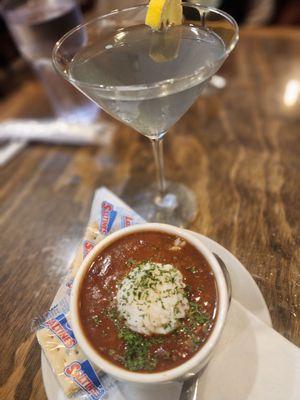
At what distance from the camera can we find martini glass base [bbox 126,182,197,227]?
1010 mm

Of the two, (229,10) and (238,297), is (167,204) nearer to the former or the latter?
(238,297)

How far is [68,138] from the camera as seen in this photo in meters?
1.30

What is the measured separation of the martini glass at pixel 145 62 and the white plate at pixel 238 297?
24 centimetres

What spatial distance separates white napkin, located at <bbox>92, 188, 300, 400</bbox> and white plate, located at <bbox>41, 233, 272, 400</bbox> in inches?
2.1

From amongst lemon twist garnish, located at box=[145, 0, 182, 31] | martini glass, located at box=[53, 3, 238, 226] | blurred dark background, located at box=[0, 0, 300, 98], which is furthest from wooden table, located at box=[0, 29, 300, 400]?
lemon twist garnish, located at box=[145, 0, 182, 31]

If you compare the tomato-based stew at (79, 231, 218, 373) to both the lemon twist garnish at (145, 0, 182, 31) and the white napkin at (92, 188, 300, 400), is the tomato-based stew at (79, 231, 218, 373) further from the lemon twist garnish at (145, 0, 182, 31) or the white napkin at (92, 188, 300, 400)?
the lemon twist garnish at (145, 0, 182, 31)

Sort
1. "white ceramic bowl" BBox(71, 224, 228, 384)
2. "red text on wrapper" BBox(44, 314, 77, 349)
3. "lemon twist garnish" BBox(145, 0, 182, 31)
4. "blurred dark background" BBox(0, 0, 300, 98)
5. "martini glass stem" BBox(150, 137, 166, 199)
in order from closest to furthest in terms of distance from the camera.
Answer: "white ceramic bowl" BBox(71, 224, 228, 384)
"red text on wrapper" BBox(44, 314, 77, 349)
"lemon twist garnish" BBox(145, 0, 182, 31)
"martini glass stem" BBox(150, 137, 166, 199)
"blurred dark background" BBox(0, 0, 300, 98)

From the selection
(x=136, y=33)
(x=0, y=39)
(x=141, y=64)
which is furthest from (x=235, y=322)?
(x=0, y=39)

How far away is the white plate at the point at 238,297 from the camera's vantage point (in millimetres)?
620

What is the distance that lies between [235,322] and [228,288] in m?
0.06

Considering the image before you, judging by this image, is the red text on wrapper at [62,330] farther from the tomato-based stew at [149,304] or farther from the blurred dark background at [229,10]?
the blurred dark background at [229,10]

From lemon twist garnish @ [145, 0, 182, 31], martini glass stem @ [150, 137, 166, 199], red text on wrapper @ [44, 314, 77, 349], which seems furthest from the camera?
martini glass stem @ [150, 137, 166, 199]

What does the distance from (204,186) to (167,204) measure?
122 mm

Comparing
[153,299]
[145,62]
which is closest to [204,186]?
[145,62]
